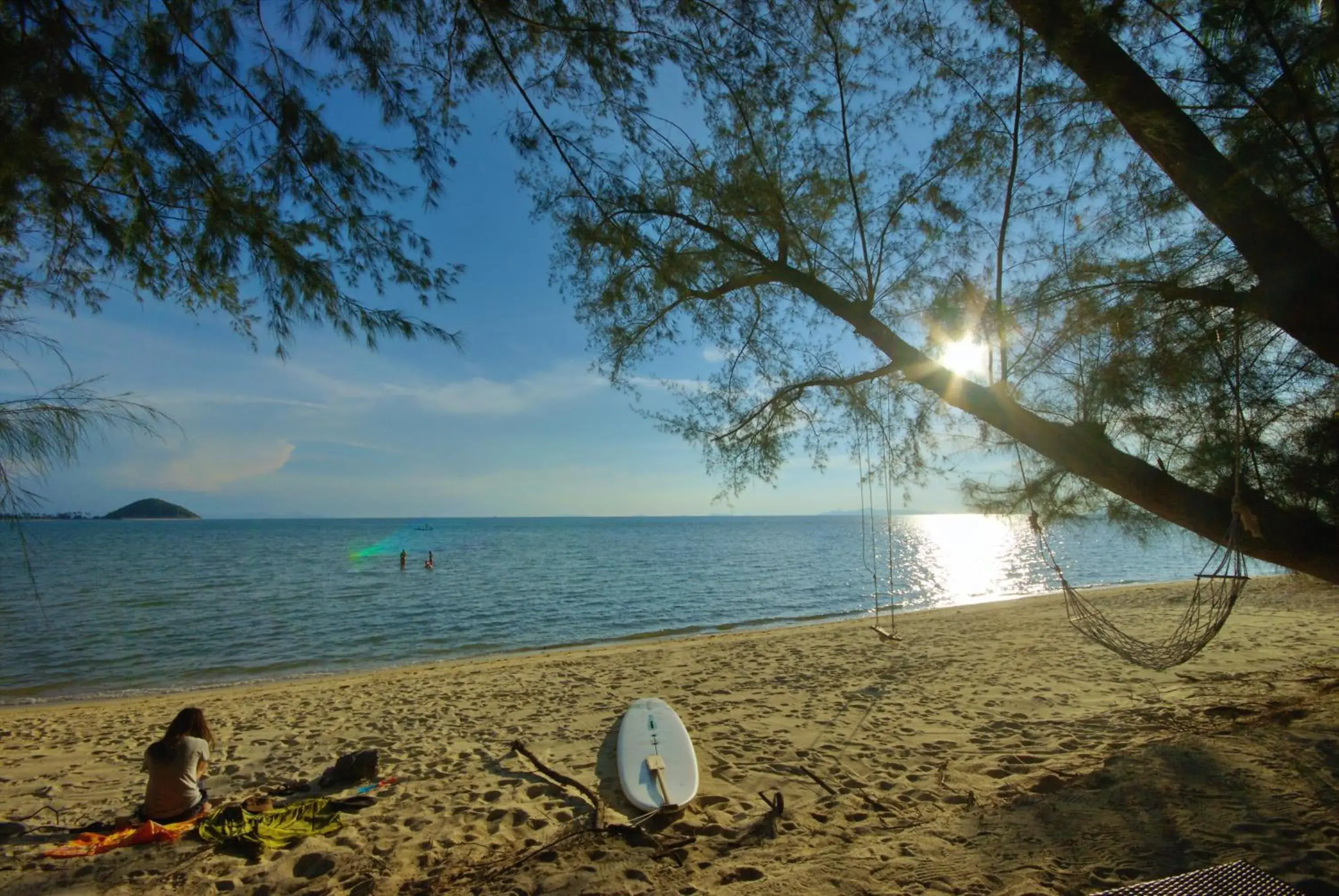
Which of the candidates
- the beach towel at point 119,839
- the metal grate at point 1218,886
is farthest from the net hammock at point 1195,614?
the beach towel at point 119,839

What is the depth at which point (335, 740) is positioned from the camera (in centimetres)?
700

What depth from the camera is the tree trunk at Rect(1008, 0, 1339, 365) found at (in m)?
3.33

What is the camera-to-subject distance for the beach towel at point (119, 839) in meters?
4.02

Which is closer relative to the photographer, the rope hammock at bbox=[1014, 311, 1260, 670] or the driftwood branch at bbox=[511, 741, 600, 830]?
the rope hammock at bbox=[1014, 311, 1260, 670]

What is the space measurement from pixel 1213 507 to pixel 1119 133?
2.36m

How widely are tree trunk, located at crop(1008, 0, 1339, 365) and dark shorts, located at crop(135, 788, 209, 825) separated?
23.9ft

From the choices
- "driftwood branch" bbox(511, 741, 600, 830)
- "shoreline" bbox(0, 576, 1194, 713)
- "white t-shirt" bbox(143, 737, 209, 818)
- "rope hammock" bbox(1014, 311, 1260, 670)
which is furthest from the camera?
"shoreline" bbox(0, 576, 1194, 713)

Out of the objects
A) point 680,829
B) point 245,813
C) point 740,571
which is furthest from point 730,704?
point 740,571

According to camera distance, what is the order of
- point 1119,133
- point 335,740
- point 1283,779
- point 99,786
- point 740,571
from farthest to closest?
1. point 740,571
2. point 335,740
3. point 99,786
4. point 1119,133
5. point 1283,779

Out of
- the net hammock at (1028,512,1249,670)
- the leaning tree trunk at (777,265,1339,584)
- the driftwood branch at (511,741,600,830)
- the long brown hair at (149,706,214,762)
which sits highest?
the leaning tree trunk at (777,265,1339,584)

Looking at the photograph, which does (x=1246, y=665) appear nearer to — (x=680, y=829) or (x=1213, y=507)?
(x=1213, y=507)

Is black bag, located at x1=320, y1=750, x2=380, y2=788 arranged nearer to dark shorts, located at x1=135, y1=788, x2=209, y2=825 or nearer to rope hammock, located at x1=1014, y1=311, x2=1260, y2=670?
dark shorts, located at x1=135, y1=788, x2=209, y2=825

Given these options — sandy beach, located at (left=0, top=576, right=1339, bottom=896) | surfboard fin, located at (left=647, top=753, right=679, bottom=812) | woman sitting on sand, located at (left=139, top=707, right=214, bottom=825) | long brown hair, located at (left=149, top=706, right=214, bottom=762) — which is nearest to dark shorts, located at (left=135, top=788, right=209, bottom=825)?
woman sitting on sand, located at (left=139, top=707, right=214, bottom=825)

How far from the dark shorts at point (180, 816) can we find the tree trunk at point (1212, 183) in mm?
7296
